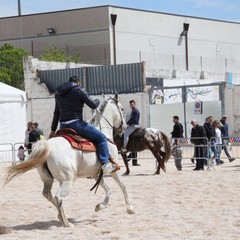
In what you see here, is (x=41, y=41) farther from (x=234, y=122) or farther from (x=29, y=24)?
(x=234, y=122)

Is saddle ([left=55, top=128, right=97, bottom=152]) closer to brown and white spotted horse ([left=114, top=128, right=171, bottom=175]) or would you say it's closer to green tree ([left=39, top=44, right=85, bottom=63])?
brown and white spotted horse ([left=114, top=128, right=171, bottom=175])

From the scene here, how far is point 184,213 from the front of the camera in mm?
11898

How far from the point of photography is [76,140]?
1099cm

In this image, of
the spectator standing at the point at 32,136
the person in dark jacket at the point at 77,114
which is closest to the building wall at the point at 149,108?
the spectator standing at the point at 32,136

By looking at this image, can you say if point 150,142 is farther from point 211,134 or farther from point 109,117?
point 109,117

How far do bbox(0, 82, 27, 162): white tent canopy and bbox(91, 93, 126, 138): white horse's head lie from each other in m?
15.3

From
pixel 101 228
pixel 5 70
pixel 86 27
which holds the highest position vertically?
pixel 86 27

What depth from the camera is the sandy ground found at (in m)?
10.1

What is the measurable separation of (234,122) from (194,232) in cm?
3031

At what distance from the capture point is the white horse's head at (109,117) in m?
12.2

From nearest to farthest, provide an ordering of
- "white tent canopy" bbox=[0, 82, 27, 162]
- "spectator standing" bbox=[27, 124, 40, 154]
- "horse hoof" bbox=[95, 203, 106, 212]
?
1. "horse hoof" bbox=[95, 203, 106, 212]
2. "spectator standing" bbox=[27, 124, 40, 154]
3. "white tent canopy" bbox=[0, 82, 27, 162]

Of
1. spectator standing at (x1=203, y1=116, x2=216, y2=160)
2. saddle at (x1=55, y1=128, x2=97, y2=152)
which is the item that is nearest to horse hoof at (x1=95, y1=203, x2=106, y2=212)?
saddle at (x1=55, y1=128, x2=97, y2=152)

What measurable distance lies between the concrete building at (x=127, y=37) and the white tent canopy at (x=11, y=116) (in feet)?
96.9

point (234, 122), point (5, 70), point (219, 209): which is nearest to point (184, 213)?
point (219, 209)
